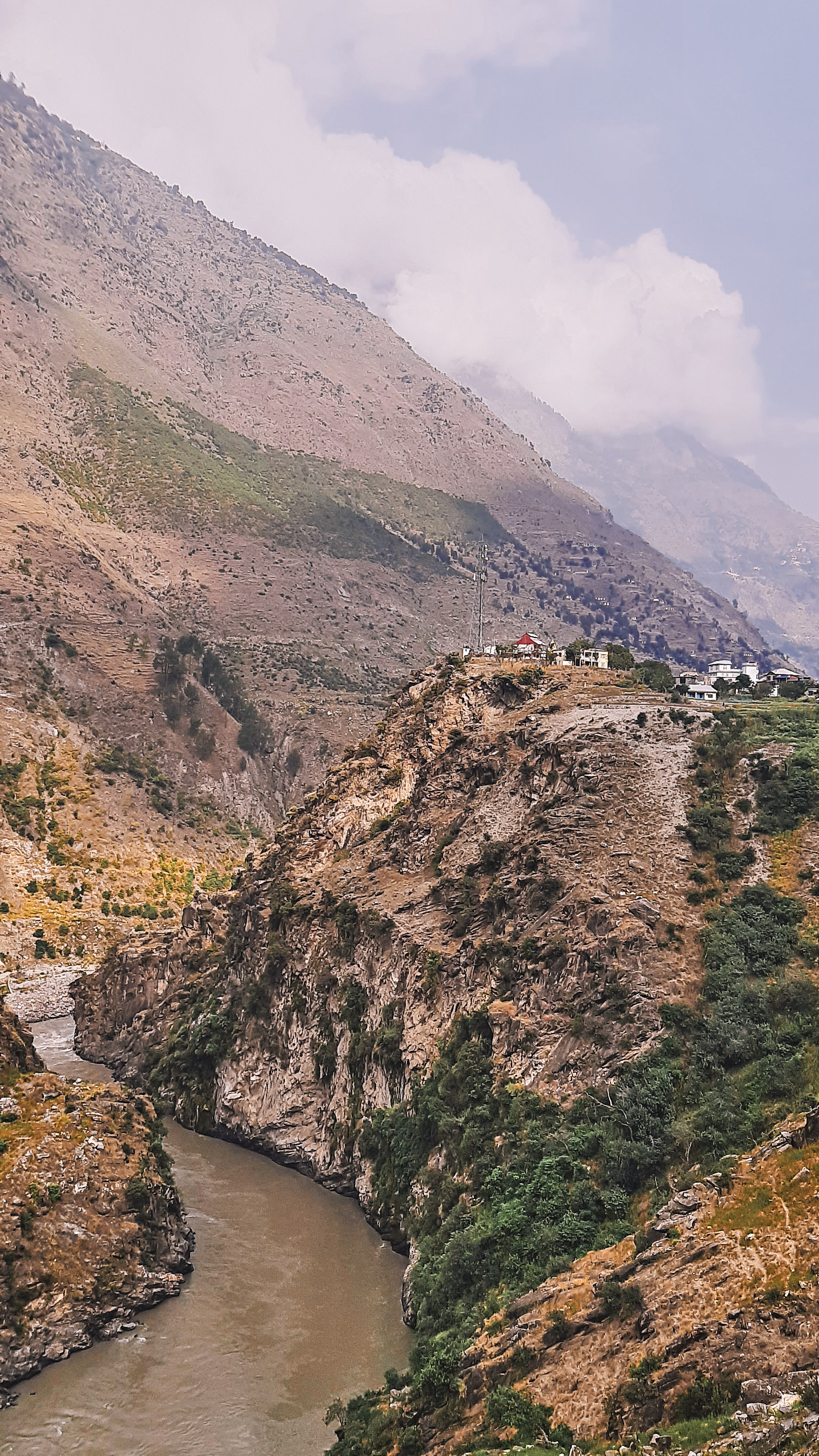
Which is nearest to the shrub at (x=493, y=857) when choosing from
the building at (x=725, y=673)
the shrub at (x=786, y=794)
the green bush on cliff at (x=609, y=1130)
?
the green bush on cliff at (x=609, y=1130)

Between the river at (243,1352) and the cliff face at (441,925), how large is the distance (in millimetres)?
4151

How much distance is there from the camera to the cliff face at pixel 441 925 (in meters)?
42.2

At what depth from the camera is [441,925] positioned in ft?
170

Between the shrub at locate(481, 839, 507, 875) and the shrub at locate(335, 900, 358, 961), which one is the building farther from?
the shrub at locate(335, 900, 358, 961)

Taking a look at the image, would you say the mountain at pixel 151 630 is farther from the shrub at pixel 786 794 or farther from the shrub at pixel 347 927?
the shrub at pixel 786 794

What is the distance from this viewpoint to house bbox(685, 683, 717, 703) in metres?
71.3

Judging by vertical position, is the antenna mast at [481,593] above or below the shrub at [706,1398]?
above

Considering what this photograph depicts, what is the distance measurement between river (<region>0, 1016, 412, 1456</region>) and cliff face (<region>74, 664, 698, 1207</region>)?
415 cm

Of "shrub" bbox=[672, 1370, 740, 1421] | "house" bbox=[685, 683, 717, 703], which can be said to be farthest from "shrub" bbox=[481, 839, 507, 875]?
"shrub" bbox=[672, 1370, 740, 1421]

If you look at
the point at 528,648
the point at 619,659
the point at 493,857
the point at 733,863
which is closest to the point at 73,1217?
the point at 493,857

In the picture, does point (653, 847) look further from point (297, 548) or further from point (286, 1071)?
point (297, 548)

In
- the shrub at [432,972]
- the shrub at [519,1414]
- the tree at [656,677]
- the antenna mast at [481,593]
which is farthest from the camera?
the antenna mast at [481,593]

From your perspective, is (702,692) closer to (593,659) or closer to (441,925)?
(593,659)

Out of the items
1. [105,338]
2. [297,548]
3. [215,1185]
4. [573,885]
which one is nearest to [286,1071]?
[215,1185]
